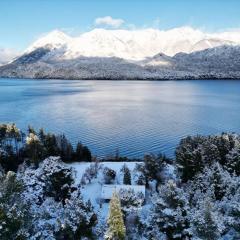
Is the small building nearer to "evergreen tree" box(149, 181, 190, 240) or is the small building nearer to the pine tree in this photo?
"evergreen tree" box(149, 181, 190, 240)

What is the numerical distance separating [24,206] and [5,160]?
43881 mm

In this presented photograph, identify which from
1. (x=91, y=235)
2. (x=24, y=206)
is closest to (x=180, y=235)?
(x=91, y=235)

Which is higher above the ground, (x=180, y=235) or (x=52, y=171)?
(x=52, y=171)

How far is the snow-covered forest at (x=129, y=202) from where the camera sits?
3647cm

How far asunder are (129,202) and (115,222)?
28.8 ft

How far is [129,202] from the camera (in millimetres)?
45125

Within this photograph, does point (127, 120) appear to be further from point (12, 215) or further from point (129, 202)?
point (12, 215)

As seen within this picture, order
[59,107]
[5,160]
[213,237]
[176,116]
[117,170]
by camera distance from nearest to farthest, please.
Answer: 1. [213,237]
2. [117,170]
3. [5,160]
4. [176,116]
5. [59,107]

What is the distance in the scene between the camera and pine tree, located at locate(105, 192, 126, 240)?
3628 centimetres

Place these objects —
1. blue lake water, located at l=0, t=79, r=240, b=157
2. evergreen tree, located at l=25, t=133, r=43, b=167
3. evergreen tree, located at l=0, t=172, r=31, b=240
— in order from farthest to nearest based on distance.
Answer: blue lake water, located at l=0, t=79, r=240, b=157
evergreen tree, located at l=25, t=133, r=43, b=167
evergreen tree, located at l=0, t=172, r=31, b=240

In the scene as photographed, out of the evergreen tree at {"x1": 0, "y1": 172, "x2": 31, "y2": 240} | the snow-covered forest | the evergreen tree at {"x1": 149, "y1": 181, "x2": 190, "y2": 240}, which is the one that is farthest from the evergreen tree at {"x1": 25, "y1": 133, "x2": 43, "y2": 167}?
the evergreen tree at {"x1": 149, "y1": 181, "x2": 190, "y2": 240}

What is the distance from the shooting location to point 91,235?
1531 inches

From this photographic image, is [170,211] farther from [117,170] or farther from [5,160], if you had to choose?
[5,160]

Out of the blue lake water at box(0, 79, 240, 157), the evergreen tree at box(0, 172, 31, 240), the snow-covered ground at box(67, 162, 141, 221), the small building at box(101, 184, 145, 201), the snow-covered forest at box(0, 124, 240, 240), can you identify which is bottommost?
the blue lake water at box(0, 79, 240, 157)
